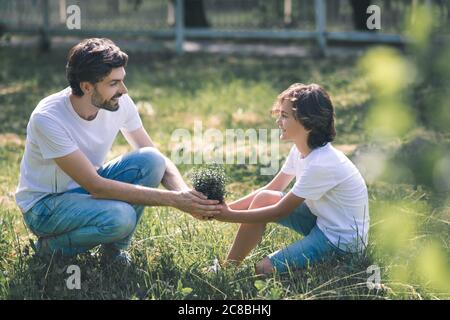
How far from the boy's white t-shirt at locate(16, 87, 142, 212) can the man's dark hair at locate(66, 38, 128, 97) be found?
6.0 inches

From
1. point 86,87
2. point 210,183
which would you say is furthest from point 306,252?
point 86,87

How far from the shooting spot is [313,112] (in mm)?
3436

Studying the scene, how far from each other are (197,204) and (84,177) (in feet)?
1.72

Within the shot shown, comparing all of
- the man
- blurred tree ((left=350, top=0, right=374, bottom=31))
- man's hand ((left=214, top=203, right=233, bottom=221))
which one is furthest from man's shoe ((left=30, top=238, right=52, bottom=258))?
blurred tree ((left=350, top=0, right=374, bottom=31))

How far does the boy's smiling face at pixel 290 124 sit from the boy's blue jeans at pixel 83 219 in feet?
2.38

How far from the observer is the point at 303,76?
32.5 ft

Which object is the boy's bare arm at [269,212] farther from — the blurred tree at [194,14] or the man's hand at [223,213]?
the blurred tree at [194,14]

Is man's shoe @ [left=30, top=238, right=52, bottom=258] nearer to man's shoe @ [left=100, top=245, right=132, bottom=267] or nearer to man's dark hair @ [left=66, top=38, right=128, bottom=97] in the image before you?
man's shoe @ [left=100, top=245, right=132, bottom=267]

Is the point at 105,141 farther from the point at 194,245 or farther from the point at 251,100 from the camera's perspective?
the point at 251,100

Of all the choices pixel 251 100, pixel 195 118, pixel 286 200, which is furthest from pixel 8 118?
pixel 286 200

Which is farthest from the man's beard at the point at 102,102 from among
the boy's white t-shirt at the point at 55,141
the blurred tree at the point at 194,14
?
the blurred tree at the point at 194,14

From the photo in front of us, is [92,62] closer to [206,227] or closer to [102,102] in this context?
[102,102]

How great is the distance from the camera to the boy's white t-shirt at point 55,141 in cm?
344
